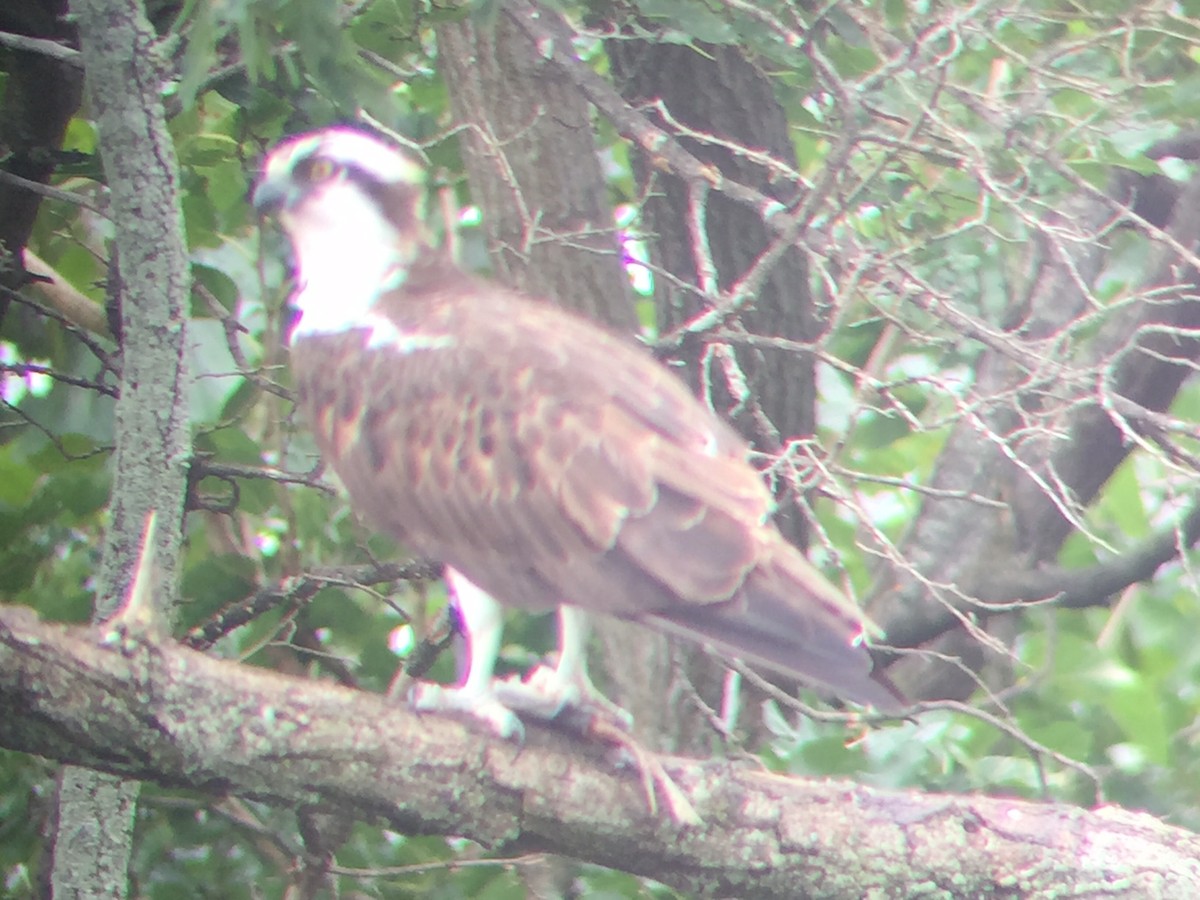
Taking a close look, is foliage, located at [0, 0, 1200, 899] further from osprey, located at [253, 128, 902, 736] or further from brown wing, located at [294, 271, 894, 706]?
brown wing, located at [294, 271, 894, 706]

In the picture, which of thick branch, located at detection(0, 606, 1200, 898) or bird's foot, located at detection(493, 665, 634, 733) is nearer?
thick branch, located at detection(0, 606, 1200, 898)

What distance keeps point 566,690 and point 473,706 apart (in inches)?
5.6

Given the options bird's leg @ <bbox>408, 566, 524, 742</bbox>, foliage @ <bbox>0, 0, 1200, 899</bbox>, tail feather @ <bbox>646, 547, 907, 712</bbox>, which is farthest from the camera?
foliage @ <bbox>0, 0, 1200, 899</bbox>

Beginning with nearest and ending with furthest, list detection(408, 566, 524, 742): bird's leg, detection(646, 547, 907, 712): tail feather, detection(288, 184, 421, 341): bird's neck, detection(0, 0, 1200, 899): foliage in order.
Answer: detection(646, 547, 907, 712): tail feather
detection(408, 566, 524, 742): bird's leg
detection(288, 184, 421, 341): bird's neck
detection(0, 0, 1200, 899): foliage

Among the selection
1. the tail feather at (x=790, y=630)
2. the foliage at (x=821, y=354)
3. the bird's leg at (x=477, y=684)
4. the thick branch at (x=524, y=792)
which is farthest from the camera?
the foliage at (x=821, y=354)

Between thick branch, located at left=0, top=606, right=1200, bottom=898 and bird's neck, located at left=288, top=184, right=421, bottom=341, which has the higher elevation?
bird's neck, located at left=288, top=184, right=421, bottom=341

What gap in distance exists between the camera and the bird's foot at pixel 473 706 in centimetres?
157

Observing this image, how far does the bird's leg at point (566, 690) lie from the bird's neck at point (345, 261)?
18.5 inches

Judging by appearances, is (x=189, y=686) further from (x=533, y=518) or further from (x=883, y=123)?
(x=883, y=123)

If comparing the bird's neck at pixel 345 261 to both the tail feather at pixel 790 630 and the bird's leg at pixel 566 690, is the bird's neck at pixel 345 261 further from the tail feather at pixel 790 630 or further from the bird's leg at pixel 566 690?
the tail feather at pixel 790 630

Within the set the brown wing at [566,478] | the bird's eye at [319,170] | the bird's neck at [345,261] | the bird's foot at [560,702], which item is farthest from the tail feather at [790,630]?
the bird's eye at [319,170]

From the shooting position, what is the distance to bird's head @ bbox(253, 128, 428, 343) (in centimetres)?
179

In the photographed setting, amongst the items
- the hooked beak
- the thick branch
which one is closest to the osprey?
the hooked beak

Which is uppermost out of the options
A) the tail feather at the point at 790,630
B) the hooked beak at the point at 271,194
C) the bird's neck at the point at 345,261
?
the hooked beak at the point at 271,194
